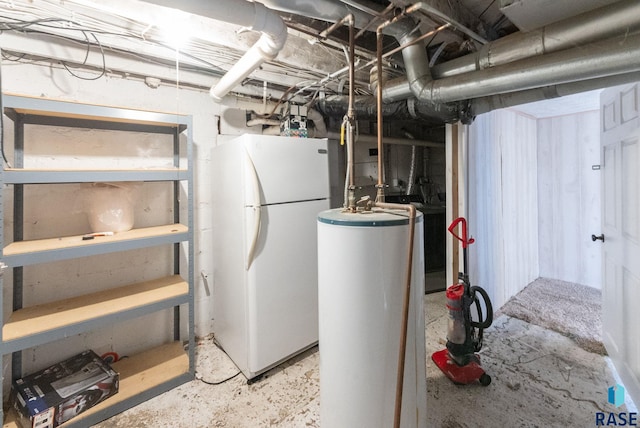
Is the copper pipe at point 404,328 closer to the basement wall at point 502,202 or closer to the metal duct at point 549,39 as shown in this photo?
the metal duct at point 549,39

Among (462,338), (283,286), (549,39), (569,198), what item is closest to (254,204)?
(283,286)

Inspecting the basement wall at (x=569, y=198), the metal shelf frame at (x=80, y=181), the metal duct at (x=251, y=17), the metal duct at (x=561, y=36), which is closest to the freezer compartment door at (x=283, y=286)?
the metal shelf frame at (x=80, y=181)

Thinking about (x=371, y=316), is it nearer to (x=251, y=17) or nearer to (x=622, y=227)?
(x=251, y=17)

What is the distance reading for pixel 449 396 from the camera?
6.41 ft

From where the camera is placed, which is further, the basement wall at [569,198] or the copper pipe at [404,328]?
the basement wall at [569,198]

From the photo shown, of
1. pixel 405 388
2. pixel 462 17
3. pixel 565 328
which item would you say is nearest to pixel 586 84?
pixel 462 17

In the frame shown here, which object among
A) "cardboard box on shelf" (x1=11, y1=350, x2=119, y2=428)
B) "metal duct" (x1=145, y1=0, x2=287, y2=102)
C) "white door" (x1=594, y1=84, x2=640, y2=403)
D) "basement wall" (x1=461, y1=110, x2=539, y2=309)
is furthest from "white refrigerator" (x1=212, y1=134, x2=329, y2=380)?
"white door" (x1=594, y1=84, x2=640, y2=403)

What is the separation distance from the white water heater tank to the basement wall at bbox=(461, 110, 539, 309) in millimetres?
1761

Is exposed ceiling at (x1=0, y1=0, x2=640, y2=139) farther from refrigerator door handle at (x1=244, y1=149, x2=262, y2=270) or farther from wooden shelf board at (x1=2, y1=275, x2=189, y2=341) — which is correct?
wooden shelf board at (x1=2, y1=275, x2=189, y2=341)

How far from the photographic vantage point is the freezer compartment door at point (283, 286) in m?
2.06

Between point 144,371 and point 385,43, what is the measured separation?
3.02m

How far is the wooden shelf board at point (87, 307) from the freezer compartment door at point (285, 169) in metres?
0.95

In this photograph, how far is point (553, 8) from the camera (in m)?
1.42

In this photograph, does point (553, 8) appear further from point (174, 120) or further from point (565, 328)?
point (565, 328)
